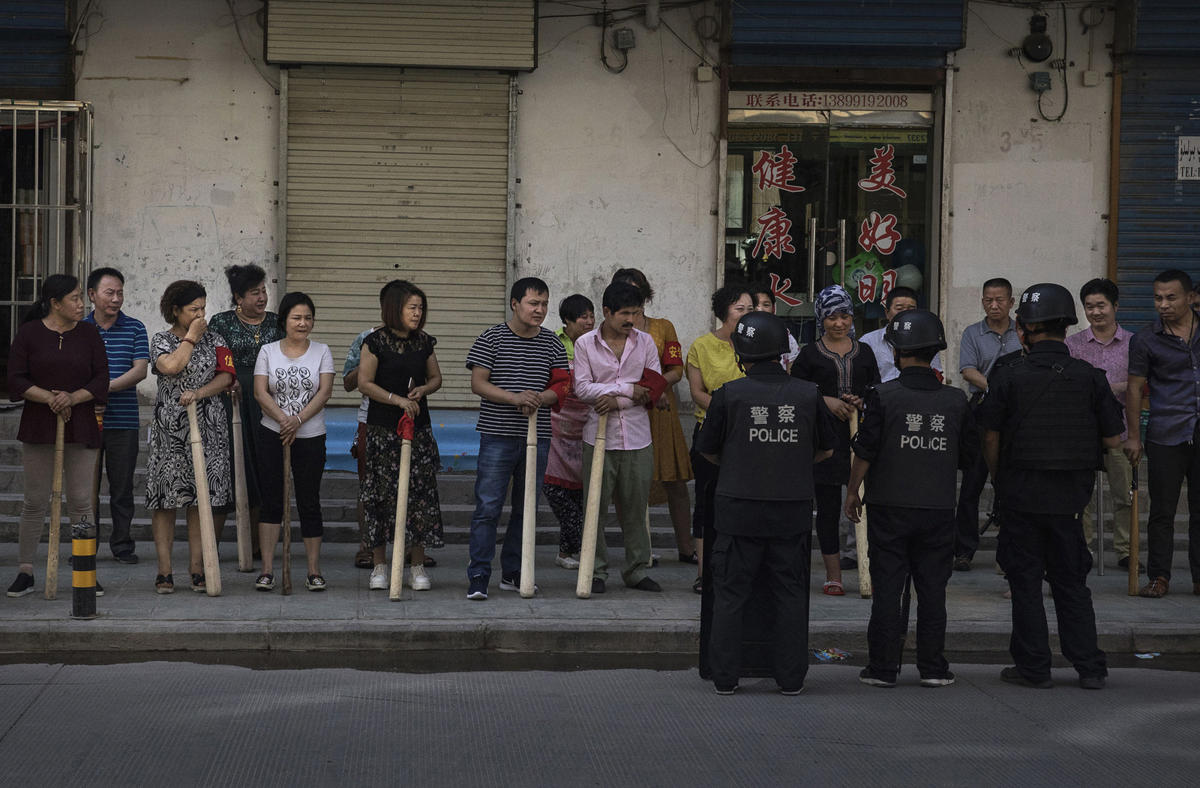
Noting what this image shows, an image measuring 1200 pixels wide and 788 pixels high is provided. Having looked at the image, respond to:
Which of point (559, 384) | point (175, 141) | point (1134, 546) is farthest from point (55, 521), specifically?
point (1134, 546)

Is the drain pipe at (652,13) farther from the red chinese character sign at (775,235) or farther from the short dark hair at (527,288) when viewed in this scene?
the short dark hair at (527,288)

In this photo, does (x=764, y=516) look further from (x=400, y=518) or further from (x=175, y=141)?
(x=175, y=141)

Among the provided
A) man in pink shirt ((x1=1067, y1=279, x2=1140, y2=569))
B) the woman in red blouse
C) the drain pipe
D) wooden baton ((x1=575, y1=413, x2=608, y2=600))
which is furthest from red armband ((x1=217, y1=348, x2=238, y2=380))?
the drain pipe

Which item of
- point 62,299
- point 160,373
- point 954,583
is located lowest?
point 954,583

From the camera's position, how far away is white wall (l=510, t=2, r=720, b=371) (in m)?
11.9

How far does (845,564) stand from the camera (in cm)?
852

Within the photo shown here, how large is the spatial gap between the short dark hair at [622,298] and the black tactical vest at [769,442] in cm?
169

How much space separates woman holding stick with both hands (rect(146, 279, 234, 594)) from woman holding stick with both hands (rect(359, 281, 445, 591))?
0.94 m

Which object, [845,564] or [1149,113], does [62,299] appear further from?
[1149,113]

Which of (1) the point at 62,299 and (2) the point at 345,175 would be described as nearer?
(1) the point at 62,299

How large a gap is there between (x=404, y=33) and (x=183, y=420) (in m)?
5.62

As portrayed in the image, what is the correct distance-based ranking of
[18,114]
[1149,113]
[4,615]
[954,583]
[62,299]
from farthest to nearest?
[1149,113]
[18,114]
[954,583]
[62,299]
[4,615]

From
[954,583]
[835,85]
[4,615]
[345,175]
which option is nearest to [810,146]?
[835,85]

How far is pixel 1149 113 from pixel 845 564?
6622mm
